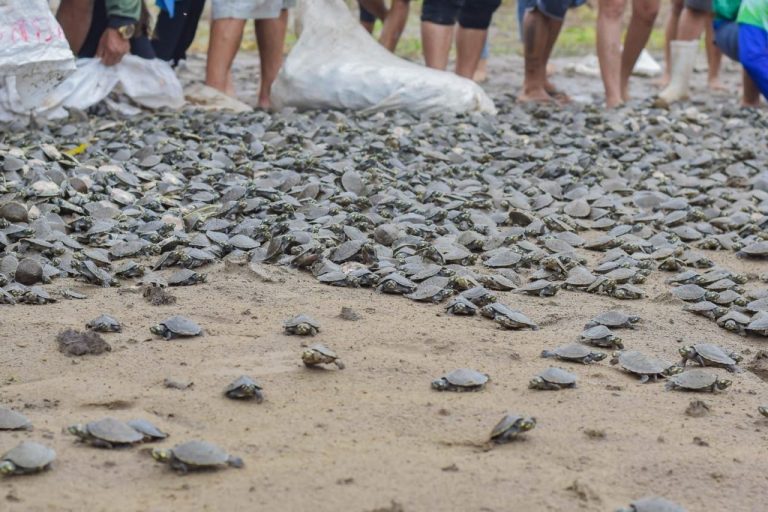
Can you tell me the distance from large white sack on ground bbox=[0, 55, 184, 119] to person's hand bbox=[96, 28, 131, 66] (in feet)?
0.16

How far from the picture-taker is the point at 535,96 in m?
7.37

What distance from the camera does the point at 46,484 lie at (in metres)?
2.01

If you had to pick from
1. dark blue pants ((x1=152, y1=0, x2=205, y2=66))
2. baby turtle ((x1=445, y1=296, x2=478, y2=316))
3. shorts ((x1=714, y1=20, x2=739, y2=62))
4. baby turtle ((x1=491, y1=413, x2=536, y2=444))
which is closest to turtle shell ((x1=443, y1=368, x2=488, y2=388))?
baby turtle ((x1=491, y1=413, x2=536, y2=444))

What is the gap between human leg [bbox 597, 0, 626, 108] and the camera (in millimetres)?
6938

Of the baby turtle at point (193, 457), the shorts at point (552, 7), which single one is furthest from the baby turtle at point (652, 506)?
the shorts at point (552, 7)

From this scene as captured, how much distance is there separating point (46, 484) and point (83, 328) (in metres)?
0.91

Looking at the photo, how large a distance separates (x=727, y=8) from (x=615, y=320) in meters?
4.78

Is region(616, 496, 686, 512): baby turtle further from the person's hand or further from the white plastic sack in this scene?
the person's hand

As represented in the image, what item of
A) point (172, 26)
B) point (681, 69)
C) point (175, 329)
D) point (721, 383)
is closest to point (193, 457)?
point (175, 329)

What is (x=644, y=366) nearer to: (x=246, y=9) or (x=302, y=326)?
(x=302, y=326)

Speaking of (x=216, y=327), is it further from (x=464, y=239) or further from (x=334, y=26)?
(x=334, y=26)

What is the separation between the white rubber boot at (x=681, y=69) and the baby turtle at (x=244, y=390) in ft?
18.6

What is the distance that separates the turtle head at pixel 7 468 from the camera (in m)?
2.01

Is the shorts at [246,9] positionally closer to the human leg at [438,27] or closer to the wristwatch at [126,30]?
the wristwatch at [126,30]
